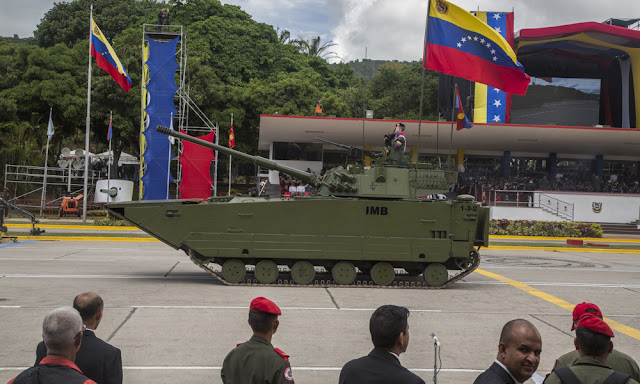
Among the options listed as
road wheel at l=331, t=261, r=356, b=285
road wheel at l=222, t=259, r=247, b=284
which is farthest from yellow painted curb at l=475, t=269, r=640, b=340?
A: road wheel at l=222, t=259, r=247, b=284

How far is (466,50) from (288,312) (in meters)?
7.99

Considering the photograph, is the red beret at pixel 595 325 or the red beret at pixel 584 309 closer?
the red beret at pixel 595 325

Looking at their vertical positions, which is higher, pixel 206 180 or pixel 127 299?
pixel 206 180

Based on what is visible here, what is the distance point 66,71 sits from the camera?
3825 centimetres

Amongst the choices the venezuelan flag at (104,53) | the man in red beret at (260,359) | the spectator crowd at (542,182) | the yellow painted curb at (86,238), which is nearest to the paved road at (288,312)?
the man in red beret at (260,359)

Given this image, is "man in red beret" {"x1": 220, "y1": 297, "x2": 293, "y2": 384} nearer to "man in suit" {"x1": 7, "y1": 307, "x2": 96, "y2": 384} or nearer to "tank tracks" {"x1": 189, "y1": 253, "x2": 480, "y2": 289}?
"man in suit" {"x1": 7, "y1": 307, "x2": 96, "y2": 384}

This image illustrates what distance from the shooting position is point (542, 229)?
2989 cm

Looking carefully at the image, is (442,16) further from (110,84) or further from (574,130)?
(110,84)

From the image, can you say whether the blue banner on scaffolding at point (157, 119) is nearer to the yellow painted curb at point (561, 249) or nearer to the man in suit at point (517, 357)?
the yellow painted curb at point (561, 249)

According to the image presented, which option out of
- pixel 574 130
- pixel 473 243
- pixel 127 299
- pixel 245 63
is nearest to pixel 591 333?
pixel 127 299

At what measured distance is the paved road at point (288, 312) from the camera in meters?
7.29

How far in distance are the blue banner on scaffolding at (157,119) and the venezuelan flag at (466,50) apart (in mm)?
14759

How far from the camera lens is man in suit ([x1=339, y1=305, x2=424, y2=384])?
3.56m

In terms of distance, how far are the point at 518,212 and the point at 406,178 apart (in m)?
20.5
